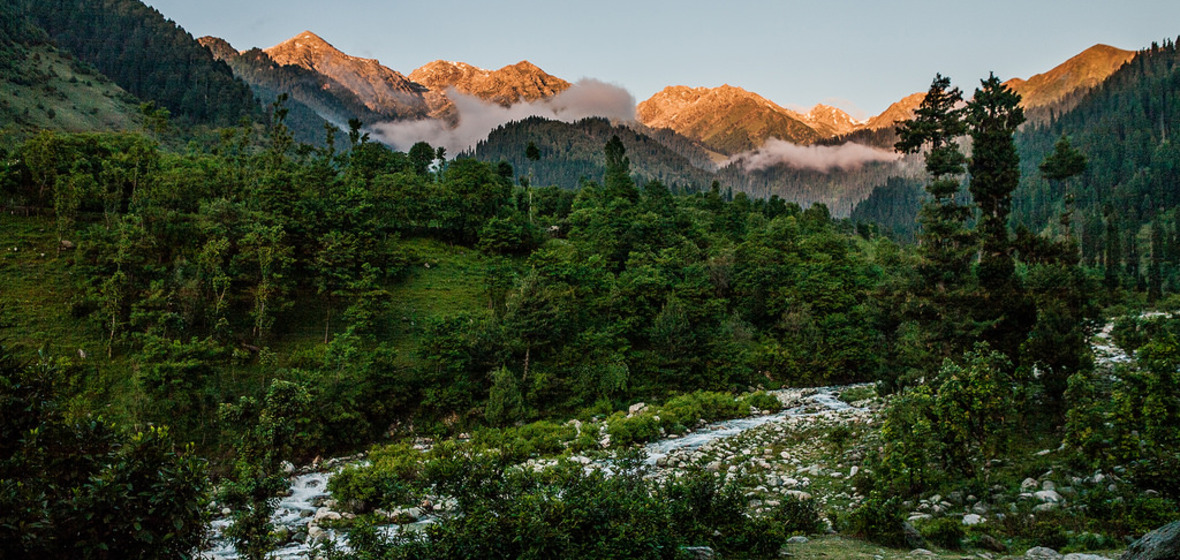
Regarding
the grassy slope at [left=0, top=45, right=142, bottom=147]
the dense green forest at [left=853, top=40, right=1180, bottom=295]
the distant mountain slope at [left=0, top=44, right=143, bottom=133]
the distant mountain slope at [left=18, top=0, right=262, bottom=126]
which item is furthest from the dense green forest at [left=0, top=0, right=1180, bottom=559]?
the distant mountain slope at [left=18, top=0, right=262, bottom=126]

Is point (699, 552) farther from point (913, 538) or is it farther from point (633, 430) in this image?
point (633, 430)

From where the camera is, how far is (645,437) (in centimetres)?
3203

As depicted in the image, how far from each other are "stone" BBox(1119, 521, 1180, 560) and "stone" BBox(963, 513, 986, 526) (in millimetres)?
8102

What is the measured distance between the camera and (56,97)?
11412 cm

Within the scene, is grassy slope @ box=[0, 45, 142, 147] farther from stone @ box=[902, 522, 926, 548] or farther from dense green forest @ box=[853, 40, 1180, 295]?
dense green forest @ box=[853, 40, 1180, 295]

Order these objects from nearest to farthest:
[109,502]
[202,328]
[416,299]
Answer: [109,502] → [202,328] → [416,299]

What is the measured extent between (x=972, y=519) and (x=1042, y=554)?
141 inches

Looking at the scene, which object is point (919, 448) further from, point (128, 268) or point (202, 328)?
point (128, 268)

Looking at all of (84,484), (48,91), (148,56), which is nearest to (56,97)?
(48,91)

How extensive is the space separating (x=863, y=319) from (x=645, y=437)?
3346cm

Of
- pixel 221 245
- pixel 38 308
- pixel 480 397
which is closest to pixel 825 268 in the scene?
pixel 480 397

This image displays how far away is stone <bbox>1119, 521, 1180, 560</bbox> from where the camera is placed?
6320mm

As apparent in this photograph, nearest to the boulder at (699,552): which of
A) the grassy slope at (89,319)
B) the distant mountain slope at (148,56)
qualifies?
the grassy slope at (89,319)

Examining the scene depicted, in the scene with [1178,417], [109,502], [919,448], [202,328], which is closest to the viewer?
[109,502]
